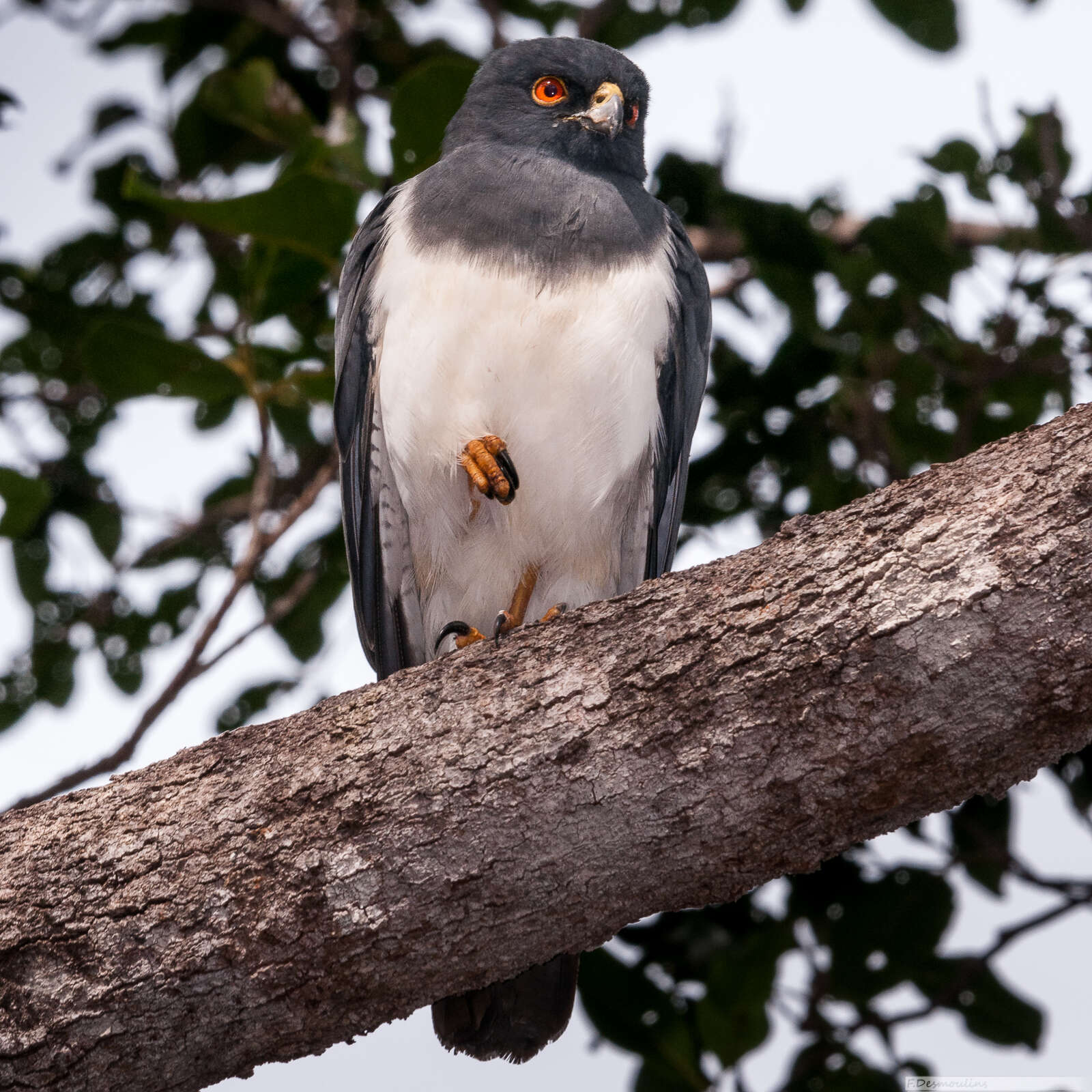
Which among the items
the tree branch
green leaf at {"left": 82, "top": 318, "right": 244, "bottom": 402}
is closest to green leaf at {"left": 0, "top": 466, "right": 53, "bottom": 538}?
green leaf at {"left": 82, "top": 318, "right": 244, "bottom": 402}

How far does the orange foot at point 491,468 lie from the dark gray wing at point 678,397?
22.1 inches

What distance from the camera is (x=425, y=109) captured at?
168 inches

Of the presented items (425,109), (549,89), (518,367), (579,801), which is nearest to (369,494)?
(518,367)

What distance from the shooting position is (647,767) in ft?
7.43

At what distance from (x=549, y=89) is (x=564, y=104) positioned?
0.09 meters

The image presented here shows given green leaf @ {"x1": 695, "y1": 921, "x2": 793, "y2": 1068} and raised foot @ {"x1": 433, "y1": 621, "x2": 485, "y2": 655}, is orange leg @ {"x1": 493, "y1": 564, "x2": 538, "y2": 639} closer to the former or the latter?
raised foot @ {"x1": 433, "y1": 621, "x2": 485, "y2": 655}

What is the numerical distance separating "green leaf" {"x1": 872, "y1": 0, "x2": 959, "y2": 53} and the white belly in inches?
60.1

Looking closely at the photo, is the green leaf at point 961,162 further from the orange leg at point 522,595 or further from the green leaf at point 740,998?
the green leaf at point 740,998

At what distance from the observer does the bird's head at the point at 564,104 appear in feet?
13.2

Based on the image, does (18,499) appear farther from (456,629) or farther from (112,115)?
(112,115)

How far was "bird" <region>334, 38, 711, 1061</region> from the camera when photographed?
354 centimetres

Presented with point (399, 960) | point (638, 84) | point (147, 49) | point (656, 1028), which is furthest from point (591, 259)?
point (147, 49)

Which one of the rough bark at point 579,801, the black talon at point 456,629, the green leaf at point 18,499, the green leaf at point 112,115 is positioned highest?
the rough bark at point 579,801

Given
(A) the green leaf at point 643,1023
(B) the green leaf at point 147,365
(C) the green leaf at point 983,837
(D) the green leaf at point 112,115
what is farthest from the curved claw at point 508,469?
(D) the green leaf at point 112,115
